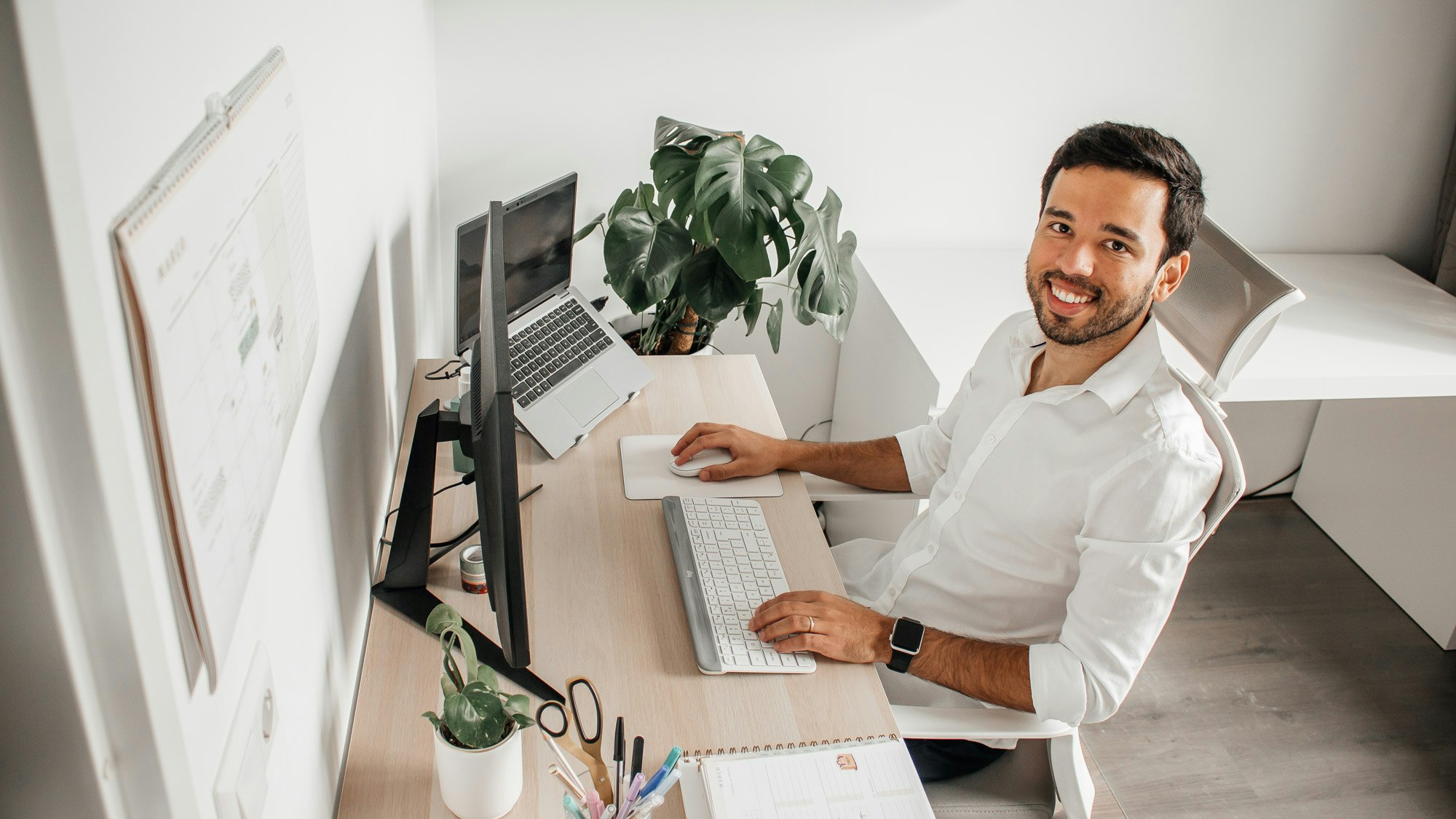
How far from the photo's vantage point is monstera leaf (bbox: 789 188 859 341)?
6.29ft

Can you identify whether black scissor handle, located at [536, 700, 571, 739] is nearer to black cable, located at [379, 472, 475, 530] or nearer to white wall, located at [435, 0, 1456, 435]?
black cable, located at [379, 472, 475, 530]

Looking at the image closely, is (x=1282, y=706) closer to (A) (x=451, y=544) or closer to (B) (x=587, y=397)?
(B) (x=587, y=397)

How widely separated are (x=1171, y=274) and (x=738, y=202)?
0.76 metres

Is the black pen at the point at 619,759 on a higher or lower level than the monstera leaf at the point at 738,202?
lower

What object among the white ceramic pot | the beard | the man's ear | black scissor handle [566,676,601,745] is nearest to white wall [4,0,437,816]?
the white ceramic pot

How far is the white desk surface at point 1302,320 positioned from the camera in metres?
1.99

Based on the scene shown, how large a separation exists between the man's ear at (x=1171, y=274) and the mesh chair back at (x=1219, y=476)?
17 centimetres

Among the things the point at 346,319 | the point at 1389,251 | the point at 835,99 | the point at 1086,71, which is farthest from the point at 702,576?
the point at 1389,251

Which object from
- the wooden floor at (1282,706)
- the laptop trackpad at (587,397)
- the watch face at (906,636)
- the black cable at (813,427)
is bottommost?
the wooden floor at (1282,706)

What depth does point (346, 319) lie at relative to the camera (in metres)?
1.08

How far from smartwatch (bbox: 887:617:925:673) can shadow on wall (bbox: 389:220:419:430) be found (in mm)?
793

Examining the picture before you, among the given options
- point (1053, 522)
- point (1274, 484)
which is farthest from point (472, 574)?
point (1274, 484)

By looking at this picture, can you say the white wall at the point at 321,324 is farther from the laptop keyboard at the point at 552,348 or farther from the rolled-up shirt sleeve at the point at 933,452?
the rolled-up shirt sleeve at the point at 933,452

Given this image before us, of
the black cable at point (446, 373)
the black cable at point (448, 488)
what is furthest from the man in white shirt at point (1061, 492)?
the black cable at point (446, 373)
